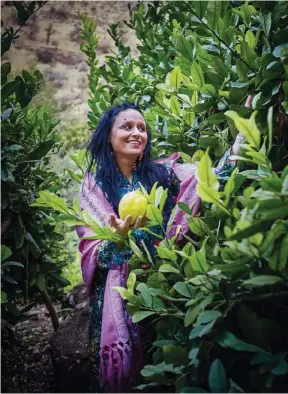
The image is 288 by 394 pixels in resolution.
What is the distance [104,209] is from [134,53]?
3.66 m

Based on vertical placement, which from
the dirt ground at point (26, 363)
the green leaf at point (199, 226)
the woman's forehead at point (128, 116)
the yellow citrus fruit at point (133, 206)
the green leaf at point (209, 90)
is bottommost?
the dirt ground at point (26, 363)

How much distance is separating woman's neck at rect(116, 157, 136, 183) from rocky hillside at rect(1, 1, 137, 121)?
358 centimetres

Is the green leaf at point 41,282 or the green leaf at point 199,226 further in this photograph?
the green leaf at point 41,282

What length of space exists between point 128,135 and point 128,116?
0.06m

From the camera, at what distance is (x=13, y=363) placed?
5.71ft

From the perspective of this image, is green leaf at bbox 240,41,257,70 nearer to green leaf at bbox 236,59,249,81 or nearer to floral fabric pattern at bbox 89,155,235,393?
green leaf at bbox 236,59,249,81

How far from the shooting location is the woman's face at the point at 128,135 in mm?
1232

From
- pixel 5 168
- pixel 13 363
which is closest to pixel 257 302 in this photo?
pixel 5 168

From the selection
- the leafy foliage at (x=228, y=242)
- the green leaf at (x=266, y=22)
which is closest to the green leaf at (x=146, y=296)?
the leafy foliage at (x=228, y=242)

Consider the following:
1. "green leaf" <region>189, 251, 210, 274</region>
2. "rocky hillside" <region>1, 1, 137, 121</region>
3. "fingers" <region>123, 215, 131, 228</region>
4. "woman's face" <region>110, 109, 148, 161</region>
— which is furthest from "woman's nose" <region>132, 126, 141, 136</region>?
"rocky hillside" <region>1, 1, 137, 121</region>

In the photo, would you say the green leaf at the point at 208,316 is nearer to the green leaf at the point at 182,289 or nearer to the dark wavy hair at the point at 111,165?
the green leaf at the point at 182,289

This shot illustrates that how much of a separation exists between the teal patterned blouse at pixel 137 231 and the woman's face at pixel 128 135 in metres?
0.07

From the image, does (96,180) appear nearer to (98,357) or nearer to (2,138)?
(2,138)

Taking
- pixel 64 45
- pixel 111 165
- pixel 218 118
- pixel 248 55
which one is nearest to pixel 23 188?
pixel 111 165
